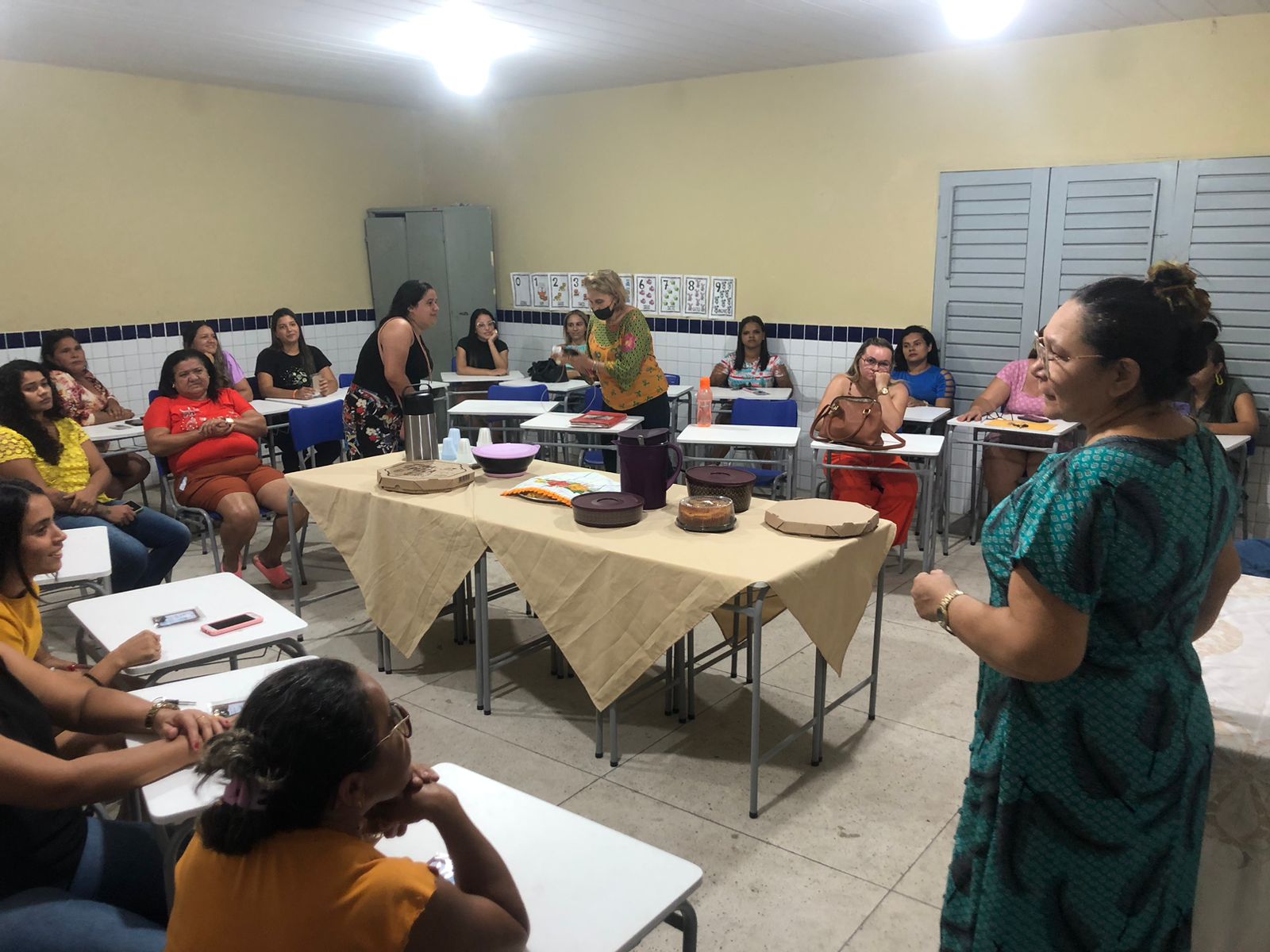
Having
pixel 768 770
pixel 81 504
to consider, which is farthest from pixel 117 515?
pixel 768 770

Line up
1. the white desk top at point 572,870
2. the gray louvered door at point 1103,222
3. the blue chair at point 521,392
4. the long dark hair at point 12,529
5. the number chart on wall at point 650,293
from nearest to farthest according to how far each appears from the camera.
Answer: the white desk top at point 572,870
the long dark hair at point 12,529
the gray louvered door at point 1103,222
the blue chair at point 521,392
the number chart on wall at point 650,293

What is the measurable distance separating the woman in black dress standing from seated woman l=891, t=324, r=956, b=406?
114 inches

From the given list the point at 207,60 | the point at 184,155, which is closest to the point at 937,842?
the point at 207,60

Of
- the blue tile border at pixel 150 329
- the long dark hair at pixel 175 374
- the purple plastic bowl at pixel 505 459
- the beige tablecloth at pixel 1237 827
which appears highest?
the blue tile border at pixel 150 329

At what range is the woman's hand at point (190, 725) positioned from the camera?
1.78m

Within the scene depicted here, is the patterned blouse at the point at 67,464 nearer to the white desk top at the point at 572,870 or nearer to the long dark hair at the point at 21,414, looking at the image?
the long dark hair at the point at 21,414

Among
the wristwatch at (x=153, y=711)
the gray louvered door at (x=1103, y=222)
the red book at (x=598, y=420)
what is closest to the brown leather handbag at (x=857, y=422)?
the red book at (x=598, y=420)

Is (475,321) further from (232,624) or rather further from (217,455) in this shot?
(232,624)

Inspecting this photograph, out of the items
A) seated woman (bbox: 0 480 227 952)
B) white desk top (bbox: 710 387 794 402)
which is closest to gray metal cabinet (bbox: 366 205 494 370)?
white desk top (bbox: 710 387 794 402)

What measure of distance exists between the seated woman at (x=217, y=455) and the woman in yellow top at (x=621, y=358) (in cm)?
166

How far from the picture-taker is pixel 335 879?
3.61 feet

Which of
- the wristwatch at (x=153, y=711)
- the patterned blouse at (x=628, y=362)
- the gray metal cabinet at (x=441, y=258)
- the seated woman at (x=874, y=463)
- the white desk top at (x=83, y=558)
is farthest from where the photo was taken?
the gray metal cabinet at (x=441, y=258)

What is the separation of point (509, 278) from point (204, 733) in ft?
21.0

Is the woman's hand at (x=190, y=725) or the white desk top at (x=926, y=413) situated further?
the white desk top at (x=926, y=413)
